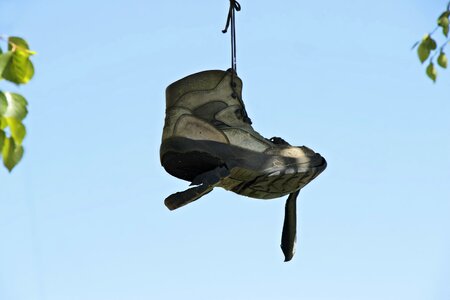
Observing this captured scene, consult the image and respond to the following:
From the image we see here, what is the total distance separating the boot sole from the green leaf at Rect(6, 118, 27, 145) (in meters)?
1.87

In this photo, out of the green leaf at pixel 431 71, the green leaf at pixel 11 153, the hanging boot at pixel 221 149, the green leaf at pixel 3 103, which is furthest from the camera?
the hanging boot at pixel 221 149

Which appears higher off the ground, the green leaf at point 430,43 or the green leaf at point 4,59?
the green leaf at point 430,43

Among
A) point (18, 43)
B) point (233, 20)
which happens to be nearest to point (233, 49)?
point (233, 20)

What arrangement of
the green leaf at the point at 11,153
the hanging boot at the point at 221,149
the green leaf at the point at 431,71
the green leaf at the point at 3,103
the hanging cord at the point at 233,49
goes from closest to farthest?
the green leaf at the point at 3,103 < the green leaf at the point at 11,153 < the green leaf at the point at 431,71 < the hanging boot at the point at 221,149 < the hanging cord at the point at 233,49

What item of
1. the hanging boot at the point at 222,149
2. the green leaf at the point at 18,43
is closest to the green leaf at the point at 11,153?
the green leaf at the point at 18,43

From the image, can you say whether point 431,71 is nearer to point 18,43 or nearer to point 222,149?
point 222,149

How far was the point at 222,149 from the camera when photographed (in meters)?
4.95

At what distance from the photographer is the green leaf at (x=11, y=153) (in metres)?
3.03

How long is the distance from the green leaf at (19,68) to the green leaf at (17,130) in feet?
0.41

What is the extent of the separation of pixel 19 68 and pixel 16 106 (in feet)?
0.47

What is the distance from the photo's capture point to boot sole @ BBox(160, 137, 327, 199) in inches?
193

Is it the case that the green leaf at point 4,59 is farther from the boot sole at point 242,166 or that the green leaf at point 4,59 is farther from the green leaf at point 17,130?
the boot sole at point 242,166

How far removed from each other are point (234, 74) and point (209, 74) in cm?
13

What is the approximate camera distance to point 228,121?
16.8 feet
